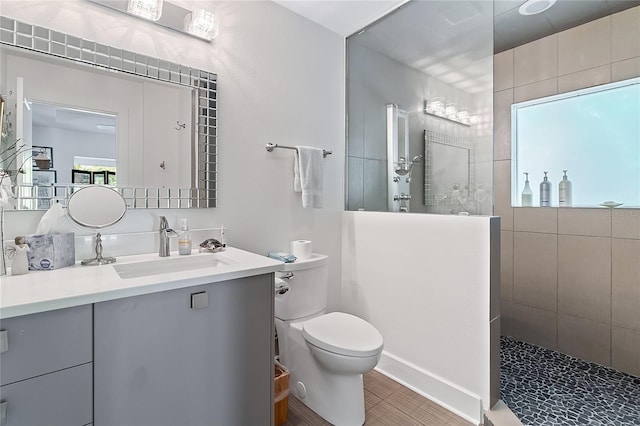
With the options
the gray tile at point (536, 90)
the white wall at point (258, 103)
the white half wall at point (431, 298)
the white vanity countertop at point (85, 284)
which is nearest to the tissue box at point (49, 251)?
the white vanity countertop at point (85, 284)

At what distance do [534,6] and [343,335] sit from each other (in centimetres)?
236

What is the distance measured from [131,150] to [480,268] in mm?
1774

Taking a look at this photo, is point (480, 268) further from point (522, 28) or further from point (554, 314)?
point (522, 28)

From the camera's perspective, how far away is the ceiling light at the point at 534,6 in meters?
2.03

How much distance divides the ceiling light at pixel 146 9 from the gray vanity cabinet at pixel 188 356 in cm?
131

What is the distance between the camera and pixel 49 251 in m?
1.19

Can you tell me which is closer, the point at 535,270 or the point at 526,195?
the point at 535,270

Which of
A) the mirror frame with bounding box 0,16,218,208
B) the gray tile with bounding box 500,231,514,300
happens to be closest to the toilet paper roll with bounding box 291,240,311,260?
the mirror frame with bounding box 0,16,218,208

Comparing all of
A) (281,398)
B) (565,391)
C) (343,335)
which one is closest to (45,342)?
(281,398)

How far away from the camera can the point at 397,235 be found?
2.01 meters

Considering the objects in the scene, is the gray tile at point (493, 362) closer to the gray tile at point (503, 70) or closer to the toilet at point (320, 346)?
the toilet at point (320, 346)

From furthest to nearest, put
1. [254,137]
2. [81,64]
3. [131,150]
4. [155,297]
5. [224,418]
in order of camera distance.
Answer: [254,137] → [131,150] → [81,64] → [224,418] → [155,297]

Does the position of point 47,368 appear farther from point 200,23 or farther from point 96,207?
point 200,23

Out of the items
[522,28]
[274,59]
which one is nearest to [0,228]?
[274,59]
